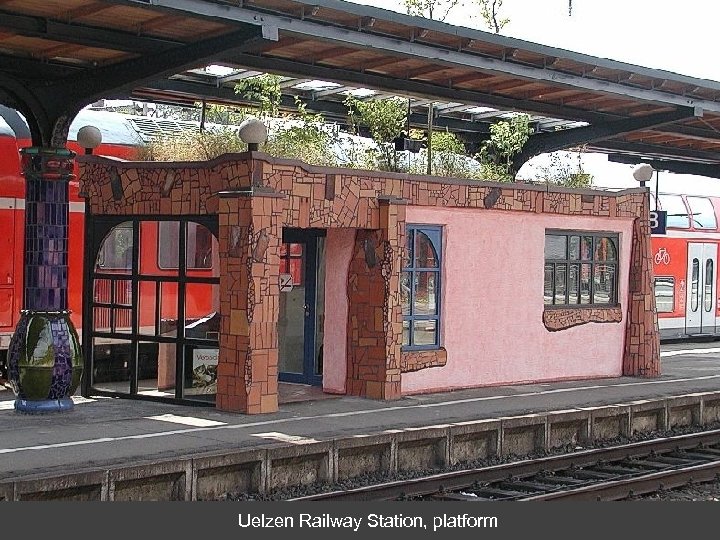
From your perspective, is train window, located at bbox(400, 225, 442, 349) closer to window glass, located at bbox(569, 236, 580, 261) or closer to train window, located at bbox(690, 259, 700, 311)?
window glass, located at bbox(569, 236, 580, 261)

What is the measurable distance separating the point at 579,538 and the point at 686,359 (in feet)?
45.3

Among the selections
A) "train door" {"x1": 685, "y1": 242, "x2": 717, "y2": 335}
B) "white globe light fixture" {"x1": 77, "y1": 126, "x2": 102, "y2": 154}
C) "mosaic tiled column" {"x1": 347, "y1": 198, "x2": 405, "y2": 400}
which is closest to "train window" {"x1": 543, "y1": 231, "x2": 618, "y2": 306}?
"mosaic tiled column" {"x1": 347, "y1": 198, "x2": 405, "y2": 400}

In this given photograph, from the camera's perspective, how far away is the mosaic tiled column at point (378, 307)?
14266 mm

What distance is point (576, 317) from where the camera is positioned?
1686cm

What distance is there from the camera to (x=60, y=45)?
40.6 ft

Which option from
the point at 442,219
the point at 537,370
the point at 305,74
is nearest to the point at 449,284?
the point at 442,219

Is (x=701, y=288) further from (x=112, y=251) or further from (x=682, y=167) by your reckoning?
(x=112, y=251)

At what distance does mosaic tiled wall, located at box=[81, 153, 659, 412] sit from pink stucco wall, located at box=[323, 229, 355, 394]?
11 cm

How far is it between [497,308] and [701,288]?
12610 millimetres

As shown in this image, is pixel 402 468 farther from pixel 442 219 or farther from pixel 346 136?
pixel 346 136

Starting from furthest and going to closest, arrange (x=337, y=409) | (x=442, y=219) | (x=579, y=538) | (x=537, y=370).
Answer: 1. (x=537, y=370)
2. (x=442, y=219)
3. (x=337, y=409)
4. (x=579, y=538)

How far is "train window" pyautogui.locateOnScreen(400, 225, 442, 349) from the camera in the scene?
48.5 feet

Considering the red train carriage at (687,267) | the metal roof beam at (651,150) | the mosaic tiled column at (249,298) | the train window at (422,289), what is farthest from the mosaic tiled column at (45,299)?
the red train carriage at (687,267)

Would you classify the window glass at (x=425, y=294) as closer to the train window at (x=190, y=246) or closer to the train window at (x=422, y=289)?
the train window at (x=422, y=289)
